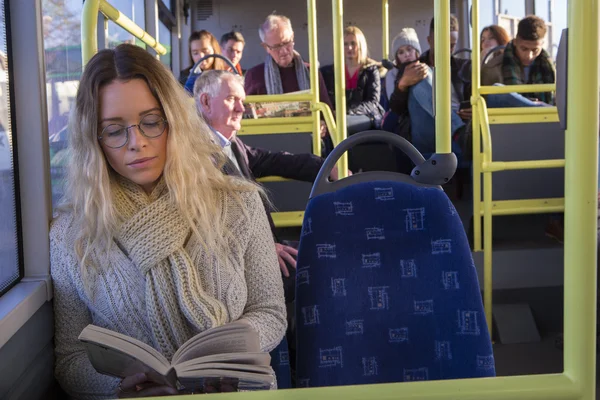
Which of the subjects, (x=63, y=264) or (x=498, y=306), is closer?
(x=63, y=264)

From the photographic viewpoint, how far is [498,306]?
383 cm

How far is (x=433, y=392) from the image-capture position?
75 cm

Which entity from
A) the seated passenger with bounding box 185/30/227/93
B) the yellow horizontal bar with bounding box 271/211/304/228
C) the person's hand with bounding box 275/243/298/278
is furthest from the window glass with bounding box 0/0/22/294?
the seated passenger with bounding box 185/30/227/93

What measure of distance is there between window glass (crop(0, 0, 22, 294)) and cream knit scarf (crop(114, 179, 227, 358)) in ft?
0.81

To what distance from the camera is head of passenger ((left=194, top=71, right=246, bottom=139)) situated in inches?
122

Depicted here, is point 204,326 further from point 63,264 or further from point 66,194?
point 66,194

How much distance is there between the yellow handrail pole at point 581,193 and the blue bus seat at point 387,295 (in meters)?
0.93

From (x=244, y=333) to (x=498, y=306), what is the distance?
2882 mm

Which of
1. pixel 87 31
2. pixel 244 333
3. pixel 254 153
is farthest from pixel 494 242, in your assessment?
pixel 244 333

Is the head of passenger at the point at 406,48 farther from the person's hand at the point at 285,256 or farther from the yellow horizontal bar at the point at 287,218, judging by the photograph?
the person's hand at the point at 285,256

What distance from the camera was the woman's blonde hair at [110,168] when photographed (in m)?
1.50

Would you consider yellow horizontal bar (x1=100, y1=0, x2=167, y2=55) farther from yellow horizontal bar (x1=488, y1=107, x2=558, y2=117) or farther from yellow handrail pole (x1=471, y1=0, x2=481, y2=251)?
yellow horizontal bar (x1=488, y1=107, x2=558, y2=117)

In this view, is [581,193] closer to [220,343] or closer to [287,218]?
[220,343]

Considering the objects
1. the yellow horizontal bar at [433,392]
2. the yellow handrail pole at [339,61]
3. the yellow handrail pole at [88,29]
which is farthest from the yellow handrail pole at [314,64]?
the yellow horizontal bar at [433,392]
